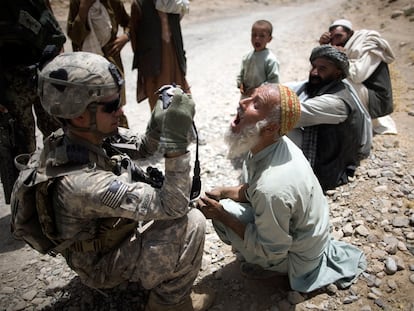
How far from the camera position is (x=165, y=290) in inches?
103

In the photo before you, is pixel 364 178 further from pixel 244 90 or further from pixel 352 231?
pixel 244 90

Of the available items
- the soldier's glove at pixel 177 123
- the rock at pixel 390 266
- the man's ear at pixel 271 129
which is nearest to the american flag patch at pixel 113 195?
the soldier's glove at pixel 177 123

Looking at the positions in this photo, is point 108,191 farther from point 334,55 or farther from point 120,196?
point 334,55

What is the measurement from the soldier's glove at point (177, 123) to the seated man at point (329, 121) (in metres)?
2.23

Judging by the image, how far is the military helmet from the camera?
2.10 m

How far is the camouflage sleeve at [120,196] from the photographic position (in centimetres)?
210

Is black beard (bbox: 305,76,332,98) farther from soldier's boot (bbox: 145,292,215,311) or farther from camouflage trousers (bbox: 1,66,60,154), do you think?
camouflage trousers (bbox: 1,66,60,154)

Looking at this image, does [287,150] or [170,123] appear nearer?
[170,123]

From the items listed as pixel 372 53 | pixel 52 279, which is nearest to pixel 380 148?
pixel 372 53

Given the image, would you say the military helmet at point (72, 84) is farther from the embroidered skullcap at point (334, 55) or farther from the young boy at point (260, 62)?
the young boy at point (260, 62)

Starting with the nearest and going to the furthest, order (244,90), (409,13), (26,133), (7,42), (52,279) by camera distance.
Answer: (52,279), (7,42), (26,133), (244,90), (409,13)

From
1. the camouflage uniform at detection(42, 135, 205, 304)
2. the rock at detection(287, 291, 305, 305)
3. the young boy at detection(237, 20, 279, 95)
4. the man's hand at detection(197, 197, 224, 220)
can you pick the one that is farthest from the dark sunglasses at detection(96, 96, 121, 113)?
the young boy at detection(237, 20, 279, 95)

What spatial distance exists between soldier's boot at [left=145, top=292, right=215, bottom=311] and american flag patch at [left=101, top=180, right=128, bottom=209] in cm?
100

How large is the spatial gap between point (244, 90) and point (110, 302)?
143 inches
